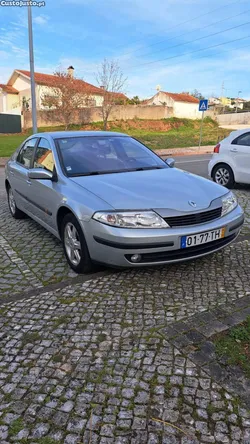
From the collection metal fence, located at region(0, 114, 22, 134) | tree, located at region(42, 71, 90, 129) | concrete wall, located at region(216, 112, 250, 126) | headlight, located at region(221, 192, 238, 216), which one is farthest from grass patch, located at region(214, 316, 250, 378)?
concrete wall, located at region(216, 112, 250, 126)

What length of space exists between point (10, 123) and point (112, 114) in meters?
11.5

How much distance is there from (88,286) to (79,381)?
1337 millimetres

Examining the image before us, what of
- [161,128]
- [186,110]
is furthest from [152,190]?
[186,110]

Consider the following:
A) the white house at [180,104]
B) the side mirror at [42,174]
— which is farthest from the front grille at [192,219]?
the white house at [180,104]

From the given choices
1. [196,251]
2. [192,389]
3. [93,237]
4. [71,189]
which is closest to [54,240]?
[71,189]

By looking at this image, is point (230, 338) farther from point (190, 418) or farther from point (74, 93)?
point (74, 93)

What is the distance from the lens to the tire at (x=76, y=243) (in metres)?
3.61

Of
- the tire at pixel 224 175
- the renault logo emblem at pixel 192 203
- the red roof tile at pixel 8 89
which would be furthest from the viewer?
the red roof tile at pixel 8 89

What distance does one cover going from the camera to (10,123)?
3356 cm

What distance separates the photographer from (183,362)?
2.41 metres

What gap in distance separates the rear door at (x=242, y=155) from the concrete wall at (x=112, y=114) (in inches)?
1171

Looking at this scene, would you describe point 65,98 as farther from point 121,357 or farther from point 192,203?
point 121,357

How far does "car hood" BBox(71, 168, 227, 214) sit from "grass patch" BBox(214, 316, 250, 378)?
1185 millimetres

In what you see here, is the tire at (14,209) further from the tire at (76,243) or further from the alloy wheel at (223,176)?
the alloy wheel at (223,176)
